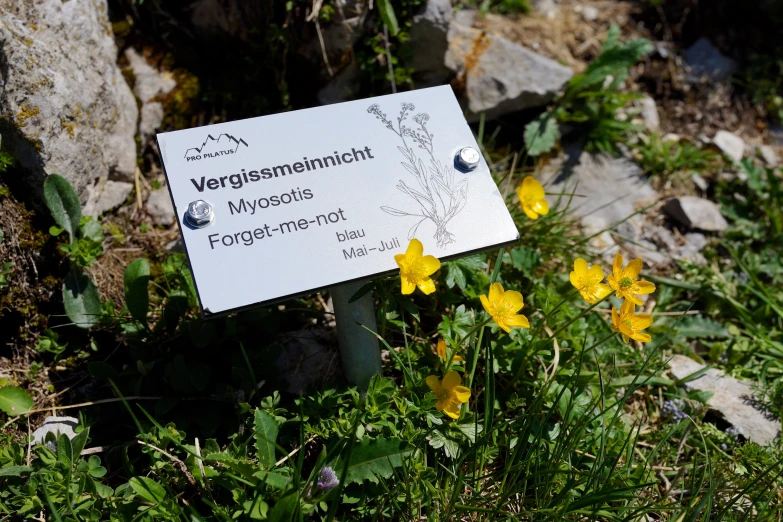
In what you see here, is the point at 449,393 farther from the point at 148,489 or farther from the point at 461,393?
the point at 148,489

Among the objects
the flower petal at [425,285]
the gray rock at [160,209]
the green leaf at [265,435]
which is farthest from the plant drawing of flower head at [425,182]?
the gray rock at [160,209]

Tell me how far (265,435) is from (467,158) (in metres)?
1.02

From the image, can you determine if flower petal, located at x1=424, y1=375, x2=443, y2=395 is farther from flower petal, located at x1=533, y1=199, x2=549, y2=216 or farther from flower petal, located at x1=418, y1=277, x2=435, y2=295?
flower petal, located at x1=533, y1=199, x2=549, y2=216

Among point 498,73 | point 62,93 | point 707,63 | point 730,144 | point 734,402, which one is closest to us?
point 62,93

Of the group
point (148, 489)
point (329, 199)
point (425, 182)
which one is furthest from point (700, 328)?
point (148, 489)

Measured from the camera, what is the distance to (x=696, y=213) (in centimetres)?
334

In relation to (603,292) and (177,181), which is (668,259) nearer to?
(603,292)

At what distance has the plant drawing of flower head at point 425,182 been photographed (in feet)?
5.98

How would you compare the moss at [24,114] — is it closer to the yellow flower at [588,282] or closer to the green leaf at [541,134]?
the yellow flower at [588,282]

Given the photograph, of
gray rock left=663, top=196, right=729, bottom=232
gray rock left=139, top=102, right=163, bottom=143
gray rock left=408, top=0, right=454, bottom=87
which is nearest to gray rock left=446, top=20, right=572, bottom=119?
gray rock left=408, top=0, right=454, bottom=87

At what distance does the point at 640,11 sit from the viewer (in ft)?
13.9

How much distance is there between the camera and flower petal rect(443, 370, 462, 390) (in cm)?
192

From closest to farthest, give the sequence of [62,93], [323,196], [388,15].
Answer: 1. [323,196]
2. [62,93]
3. [388,15]

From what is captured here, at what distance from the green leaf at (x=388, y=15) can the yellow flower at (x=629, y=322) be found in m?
1.62
